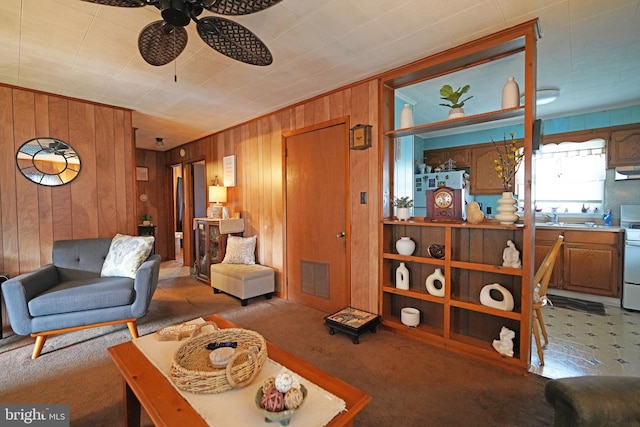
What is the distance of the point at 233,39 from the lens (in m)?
1.43

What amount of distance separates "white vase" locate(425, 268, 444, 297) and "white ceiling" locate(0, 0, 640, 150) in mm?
1826

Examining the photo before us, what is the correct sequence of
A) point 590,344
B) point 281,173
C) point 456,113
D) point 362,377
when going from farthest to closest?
point 281,173
point 590,344
point 456,113
point 362,377

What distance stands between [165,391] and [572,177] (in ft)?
17.0

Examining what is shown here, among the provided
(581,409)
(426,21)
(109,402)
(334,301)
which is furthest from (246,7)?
(334,301)

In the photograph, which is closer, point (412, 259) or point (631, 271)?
point (412, 259)

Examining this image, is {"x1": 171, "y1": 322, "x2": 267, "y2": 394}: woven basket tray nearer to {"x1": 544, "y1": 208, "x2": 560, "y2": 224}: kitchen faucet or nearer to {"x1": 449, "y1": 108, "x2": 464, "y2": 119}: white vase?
{"x1": 449, "y1": 108, "x2": 464, "y2": 119}: white vase

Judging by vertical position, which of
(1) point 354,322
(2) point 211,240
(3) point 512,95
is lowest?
(1) point 354,322

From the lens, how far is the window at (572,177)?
3.74 m

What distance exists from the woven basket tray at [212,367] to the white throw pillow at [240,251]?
2387 millimetres

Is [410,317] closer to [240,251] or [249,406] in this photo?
[249,406]

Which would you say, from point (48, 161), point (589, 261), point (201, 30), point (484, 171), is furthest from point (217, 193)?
point (589, 261)

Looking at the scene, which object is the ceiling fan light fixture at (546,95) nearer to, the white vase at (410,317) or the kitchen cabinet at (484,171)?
the kitchen cabinet at (484,171)

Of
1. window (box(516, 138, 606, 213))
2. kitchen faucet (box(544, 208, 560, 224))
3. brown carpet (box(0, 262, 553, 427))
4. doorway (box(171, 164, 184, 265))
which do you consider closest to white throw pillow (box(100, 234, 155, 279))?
brown carpet (box(0, 262, 553, 427))

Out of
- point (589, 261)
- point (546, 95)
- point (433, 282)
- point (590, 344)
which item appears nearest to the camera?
point (590, 344)
